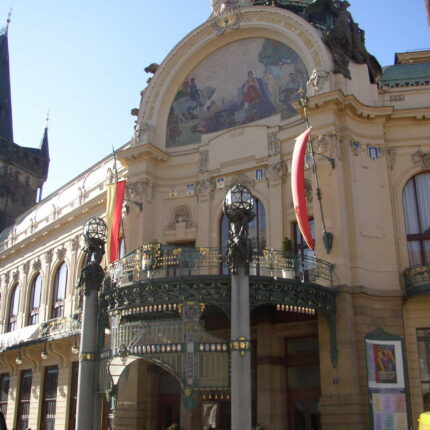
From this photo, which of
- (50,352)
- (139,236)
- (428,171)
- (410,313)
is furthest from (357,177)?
(50,352)

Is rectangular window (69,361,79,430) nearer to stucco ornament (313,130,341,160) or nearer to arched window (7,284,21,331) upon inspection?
arched window (7,284,21,331)

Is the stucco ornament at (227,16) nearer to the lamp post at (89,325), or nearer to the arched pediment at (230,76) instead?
the arched pediment at (230,76)

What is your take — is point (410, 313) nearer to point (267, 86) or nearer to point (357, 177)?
point (357, 177)

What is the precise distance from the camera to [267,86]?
2403 cm

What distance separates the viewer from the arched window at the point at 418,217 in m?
20.2

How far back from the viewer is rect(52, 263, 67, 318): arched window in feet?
100

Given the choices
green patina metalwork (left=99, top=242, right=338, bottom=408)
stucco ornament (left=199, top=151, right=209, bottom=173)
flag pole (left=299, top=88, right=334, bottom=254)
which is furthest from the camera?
stucco ornament (left=199, top=151, right=209, bottom=173)

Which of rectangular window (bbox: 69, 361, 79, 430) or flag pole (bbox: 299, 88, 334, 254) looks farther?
rectangular window (bbox: 69, 361, 79, 430)

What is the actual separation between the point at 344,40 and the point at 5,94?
1641 inches

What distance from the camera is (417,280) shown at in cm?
1889

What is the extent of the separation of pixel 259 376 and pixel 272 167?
7571mm

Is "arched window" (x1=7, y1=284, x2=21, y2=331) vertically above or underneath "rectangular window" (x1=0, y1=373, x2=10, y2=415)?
above

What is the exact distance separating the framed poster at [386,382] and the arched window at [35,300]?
20.2 meters

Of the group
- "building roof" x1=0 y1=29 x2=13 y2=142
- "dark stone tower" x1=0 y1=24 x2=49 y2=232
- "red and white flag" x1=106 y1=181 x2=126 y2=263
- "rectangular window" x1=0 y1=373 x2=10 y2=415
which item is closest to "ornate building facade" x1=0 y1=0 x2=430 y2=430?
"red and white flag" x1=106 y1=181 x2=126 y2=263
